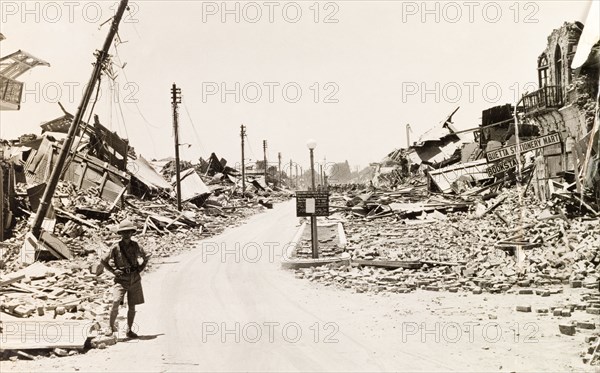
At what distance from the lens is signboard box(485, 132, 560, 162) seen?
21.7 m

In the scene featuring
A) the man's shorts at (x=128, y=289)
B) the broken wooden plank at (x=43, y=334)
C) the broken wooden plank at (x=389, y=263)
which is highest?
the man's shorts at (x=128, y=289)

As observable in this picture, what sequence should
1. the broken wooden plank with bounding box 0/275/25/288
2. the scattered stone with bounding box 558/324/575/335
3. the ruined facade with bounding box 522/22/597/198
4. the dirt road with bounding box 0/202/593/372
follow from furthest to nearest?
the ruined facade with bounding box 522/22/597/198
the broken wooden plank with bounding box 0/275/25/288
the scattered stone with bounding box 558/324/575/335
the dirt road with bounding box 0/202/593/372

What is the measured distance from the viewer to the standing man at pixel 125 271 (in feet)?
24.1

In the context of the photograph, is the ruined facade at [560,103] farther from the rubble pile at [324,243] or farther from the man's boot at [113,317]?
the man's boot at [113,317]

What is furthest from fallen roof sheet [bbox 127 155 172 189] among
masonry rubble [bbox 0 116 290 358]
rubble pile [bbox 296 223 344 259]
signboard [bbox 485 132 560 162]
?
signboard [bbox 485 132 560 162]

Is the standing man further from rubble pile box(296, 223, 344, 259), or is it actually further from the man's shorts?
rubble pile box(296, 223, 344, 259)

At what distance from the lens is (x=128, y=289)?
739cm

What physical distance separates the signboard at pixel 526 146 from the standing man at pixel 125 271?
1953 centimetres

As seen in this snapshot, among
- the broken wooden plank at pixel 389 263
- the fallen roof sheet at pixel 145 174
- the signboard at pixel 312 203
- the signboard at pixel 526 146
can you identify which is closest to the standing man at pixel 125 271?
the signboard at pixel 312 203

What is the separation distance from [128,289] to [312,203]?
24.0 ft

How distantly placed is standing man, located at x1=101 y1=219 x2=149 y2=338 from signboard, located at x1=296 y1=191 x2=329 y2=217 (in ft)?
22.9

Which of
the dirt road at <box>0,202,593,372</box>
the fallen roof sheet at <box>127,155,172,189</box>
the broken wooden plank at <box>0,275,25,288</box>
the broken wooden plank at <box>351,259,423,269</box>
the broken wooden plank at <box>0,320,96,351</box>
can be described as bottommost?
the dirt road at <box>0,202,593,372</box>

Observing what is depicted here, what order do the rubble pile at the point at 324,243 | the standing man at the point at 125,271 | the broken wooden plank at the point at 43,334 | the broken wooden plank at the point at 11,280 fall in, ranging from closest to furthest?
the broken wooden plank at the point at 43,334, the standing man at the point at 125,271, the broken wooden plank at the point at 11,280, the rubble pile at the point at 324,243

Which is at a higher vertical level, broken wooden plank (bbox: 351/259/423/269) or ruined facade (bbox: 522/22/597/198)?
ruined facade (bbox: 522/22/597/198)
